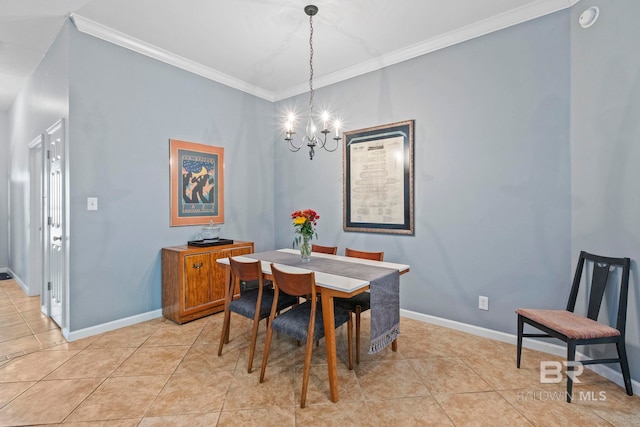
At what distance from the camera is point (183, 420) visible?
1.73 metres

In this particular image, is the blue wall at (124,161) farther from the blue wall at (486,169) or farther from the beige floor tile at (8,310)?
the blue wall at (486,169)

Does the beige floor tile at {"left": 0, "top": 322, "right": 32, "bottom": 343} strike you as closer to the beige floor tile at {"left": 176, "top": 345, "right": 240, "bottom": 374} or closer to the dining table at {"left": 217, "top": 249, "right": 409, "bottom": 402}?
the beige floor tile at {"left": 176, "top": 345, "right": 240, "bottom": 374}

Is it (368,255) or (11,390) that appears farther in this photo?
(368,255)

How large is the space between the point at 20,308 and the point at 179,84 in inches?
126

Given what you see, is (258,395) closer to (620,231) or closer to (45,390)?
(45,390)

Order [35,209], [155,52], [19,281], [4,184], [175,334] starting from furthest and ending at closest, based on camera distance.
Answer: [4,184] → [19,281] → [35,209] → [155,52] → [175,334]

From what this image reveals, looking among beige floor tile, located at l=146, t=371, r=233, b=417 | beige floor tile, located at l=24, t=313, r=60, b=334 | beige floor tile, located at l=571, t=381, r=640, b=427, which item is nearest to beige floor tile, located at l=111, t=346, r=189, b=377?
beige floor tile, located at l=146, t=371, r=233, b=417

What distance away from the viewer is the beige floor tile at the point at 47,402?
68.8 inches

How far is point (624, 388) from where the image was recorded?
199cm

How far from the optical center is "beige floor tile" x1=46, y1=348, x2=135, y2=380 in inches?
87.0

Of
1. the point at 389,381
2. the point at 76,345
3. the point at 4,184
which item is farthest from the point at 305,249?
the point at 4,184

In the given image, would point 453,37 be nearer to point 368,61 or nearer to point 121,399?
point 368,61

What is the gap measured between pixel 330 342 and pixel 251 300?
0.82m

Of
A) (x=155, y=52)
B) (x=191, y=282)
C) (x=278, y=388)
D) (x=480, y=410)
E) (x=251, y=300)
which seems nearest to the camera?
(x=480, y=410)
